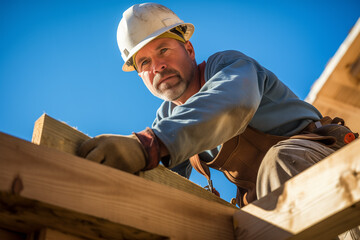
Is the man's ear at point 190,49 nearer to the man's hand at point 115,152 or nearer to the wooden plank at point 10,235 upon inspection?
the man's hand at point 115,152

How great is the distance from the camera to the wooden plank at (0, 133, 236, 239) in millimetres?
1354

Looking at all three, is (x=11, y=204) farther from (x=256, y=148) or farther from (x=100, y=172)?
(x=256, y=148)

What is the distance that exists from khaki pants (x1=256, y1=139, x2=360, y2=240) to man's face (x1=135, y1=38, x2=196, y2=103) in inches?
42.7

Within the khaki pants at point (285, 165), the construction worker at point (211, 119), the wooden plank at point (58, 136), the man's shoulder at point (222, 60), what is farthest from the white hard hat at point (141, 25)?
the wooden plank at point (58, 136)

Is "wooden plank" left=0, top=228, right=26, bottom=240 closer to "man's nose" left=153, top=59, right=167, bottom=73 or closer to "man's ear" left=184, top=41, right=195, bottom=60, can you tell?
"man's nose" left=153, top=59, right=167, bottom=73

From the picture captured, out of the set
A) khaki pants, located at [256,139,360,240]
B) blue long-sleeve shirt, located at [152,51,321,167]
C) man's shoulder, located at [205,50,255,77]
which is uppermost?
man's shoulder, located at [205,50,255,77]

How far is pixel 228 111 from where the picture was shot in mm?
2244

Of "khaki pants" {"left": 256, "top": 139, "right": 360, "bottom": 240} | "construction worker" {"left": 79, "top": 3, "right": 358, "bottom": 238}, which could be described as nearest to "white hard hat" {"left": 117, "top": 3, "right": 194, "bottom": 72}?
"construction worker" {"left": 79, "top": 3, "right": 358, "bottom": 238}

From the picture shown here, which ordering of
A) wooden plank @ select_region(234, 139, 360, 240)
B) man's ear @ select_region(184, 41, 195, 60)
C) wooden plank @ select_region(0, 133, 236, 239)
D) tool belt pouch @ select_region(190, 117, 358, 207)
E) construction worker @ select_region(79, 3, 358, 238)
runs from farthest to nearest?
1. man's ear @ select_region(184, 41, 195, 60)
2. tool belt pouch @ select_region(190, 117, 358, 207)
3. construction worker @ select_region(79, 3, 358, 238)
4. wooden plank @ select_region(234, 139, 360, 240)
5. wooden plank @ select_region(0, 133, 236, 239)

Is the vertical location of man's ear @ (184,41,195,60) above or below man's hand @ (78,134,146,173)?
above

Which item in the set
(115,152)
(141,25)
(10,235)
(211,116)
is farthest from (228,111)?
(141,25)

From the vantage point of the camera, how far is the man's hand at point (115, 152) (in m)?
1.80

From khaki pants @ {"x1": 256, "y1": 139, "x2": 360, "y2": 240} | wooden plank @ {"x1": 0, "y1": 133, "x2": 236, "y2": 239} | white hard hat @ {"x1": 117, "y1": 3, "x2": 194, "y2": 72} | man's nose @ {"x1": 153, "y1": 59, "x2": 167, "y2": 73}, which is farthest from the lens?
white hard hat @ {"x1": 117, "y1": 3, "x2": 194, "y2": 72}

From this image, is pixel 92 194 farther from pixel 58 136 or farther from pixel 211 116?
pixel 211 116
